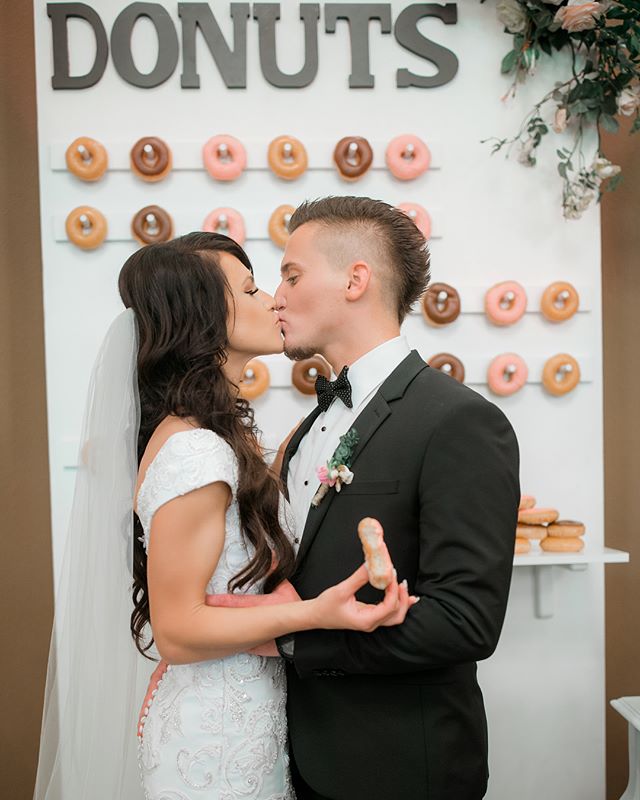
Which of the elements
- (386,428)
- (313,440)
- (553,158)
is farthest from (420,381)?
(553,158)

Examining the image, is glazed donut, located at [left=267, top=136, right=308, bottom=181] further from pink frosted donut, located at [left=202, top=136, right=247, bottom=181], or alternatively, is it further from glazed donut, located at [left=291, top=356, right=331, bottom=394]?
glazed donut, located at [left=291, top=356, right=331, bottom=394]

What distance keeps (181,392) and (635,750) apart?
6.32 feet

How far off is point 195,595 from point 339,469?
1.30ft

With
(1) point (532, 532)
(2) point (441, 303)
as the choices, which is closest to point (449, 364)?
(2) point (441, 303)

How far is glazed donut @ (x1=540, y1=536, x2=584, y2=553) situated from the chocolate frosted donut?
185 centimetres

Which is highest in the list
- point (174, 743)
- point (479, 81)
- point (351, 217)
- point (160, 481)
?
point (479, 81)

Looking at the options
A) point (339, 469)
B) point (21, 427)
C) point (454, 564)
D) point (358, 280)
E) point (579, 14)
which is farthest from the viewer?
point (21, 427)

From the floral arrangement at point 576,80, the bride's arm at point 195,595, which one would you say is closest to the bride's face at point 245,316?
the bride's arm at point 195,595

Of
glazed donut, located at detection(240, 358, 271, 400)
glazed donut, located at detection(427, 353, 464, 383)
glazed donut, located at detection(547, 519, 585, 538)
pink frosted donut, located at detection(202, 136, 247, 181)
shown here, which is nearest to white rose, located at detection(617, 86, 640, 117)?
glazed donut, located at detection(427, 353, 464, 383)

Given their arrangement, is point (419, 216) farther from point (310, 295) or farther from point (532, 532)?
point (532, 532)

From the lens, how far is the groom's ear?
6.56ft

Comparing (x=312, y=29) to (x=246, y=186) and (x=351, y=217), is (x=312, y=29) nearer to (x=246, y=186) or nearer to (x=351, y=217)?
(x=246, y=186)

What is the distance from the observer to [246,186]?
2.96 meters

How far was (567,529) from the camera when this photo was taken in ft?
9.16
